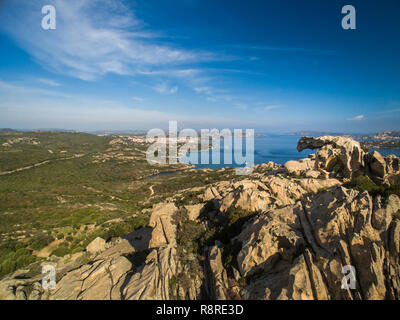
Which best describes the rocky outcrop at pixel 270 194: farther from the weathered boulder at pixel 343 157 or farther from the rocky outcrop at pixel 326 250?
the rocky outcrop at pixel 326 250

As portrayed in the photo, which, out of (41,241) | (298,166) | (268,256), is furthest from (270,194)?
(41,241)

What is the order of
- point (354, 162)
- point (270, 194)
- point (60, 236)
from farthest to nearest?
point (60, 236)
point (354, 162)
point (270, 194)

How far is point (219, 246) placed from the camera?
10.1m

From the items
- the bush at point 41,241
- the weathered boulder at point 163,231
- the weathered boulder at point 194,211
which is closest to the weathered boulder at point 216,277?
the weathered boulder at point 163,231

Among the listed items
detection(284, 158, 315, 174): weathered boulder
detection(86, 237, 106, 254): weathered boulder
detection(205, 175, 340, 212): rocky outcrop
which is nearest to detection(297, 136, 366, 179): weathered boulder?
detection(205, 175, 340, 212): rocky outcrop

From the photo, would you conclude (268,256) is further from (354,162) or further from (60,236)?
(60,236)

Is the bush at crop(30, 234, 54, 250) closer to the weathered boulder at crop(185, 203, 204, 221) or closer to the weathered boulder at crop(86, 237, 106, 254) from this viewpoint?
the weathered boulder at crop(86, 237, 106, 254)

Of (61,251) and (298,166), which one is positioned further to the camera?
(298,166)

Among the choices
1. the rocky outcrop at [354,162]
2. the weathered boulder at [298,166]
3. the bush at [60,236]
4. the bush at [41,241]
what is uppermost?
the rocky outcrop at [354,162]

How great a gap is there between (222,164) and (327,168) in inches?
3174

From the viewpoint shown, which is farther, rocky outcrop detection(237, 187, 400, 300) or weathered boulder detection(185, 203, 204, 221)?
weathered boulder detection(185, 203, 204, 221)

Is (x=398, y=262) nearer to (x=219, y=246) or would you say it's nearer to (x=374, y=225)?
(x=374, y=225)

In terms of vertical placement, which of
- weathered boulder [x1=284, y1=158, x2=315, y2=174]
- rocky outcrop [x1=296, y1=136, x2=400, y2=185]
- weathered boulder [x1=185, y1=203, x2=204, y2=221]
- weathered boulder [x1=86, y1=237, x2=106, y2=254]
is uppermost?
rocky outcrop [x1=296, y1=136, x2=400, y2=185]
